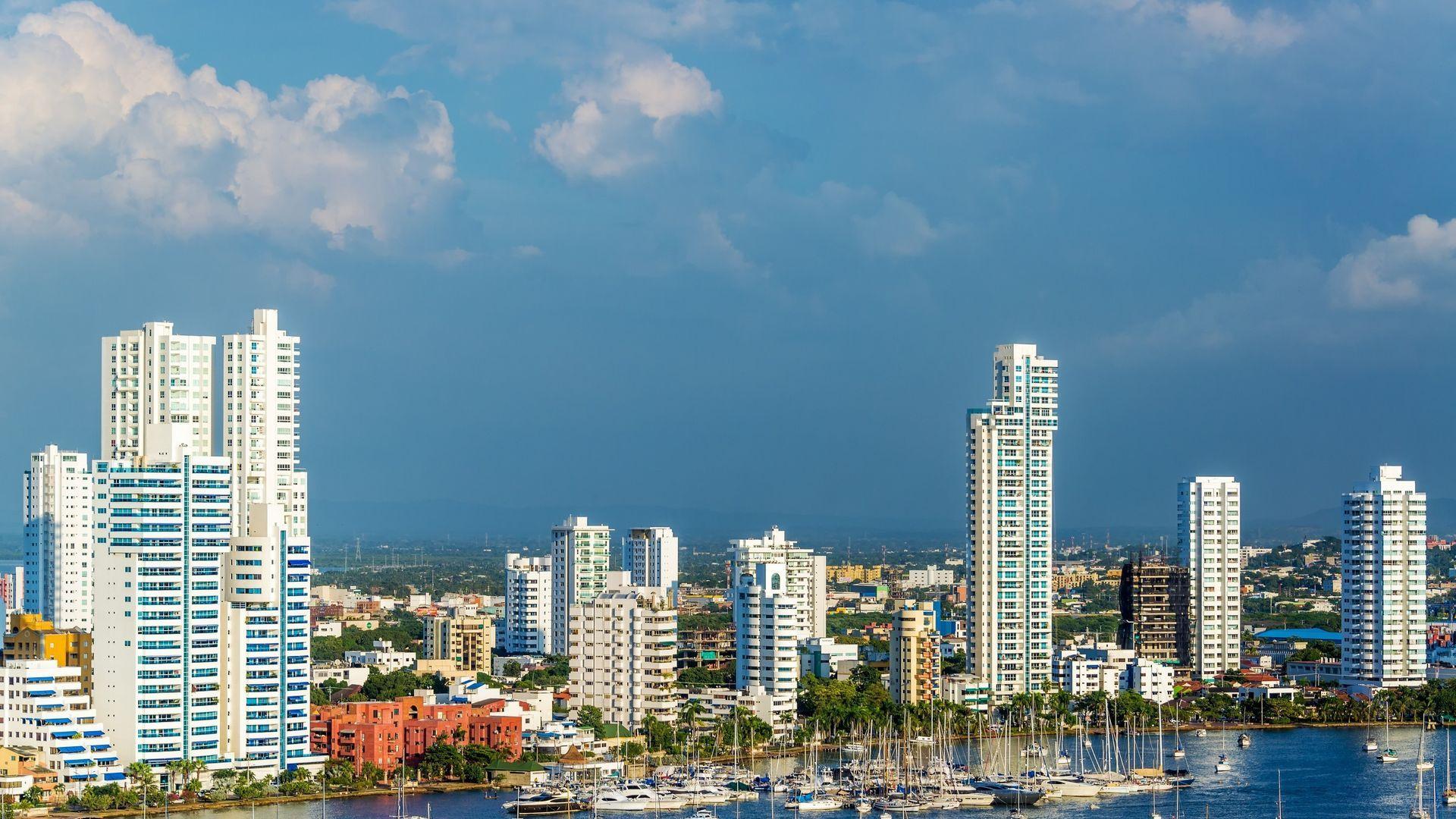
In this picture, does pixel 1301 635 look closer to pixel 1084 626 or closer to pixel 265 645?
pixel 1084 626

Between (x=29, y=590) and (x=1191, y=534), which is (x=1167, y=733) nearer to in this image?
(x=1191, y=534)

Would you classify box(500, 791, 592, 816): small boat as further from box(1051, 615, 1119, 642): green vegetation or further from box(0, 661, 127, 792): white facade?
box(1051, 615, 1119, 642): green vegetation

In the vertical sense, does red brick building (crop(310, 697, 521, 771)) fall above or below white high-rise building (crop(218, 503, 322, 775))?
below

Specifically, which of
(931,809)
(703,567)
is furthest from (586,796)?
(703,567)

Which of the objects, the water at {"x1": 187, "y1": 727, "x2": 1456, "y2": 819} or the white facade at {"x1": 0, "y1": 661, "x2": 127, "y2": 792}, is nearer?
the white facade at {"x1": 0, "y1": 661, "x2": 127, "y2": 792}

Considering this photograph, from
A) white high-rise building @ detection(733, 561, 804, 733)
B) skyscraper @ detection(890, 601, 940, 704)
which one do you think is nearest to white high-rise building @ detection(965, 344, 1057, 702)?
skyscraper @ detection(890, 601, 940, 704)

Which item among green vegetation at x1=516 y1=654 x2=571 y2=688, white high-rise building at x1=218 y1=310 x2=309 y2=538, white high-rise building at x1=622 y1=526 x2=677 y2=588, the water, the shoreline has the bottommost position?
the water
